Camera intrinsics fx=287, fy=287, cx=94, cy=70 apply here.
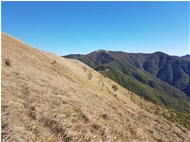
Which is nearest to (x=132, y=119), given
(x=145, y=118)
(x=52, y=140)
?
(x=145, y=118)

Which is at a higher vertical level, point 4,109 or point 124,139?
point 4,109

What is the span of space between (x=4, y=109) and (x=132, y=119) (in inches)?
390

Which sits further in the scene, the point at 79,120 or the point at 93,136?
the point at 79,120

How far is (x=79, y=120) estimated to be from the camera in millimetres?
16594

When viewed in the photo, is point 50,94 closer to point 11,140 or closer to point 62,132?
point 62,132

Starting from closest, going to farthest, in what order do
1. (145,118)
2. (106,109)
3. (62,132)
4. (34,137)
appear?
(34,137) < (62,132) < (106,109) < (145,118)

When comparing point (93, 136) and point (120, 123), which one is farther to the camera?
point (120, 123)

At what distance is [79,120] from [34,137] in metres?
4.13

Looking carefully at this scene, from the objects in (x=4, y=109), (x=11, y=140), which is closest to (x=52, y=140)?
(x=11, y=140)

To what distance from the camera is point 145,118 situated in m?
22.7

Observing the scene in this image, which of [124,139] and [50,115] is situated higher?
[50,115]

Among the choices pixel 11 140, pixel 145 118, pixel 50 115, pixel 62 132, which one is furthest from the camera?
pixel 145 118

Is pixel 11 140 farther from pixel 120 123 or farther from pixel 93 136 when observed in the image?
pixel 120 123

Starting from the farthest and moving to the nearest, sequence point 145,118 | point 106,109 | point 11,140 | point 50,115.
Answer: point 145,118 < point 106,109 < point 50,115 < point 11,140
